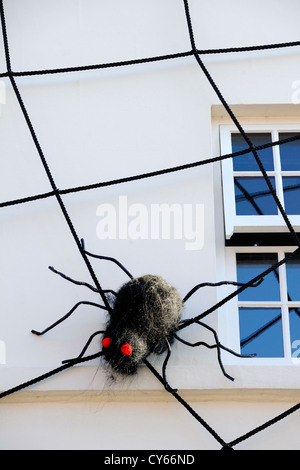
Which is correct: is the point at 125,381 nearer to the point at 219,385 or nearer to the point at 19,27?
the point at 219,385

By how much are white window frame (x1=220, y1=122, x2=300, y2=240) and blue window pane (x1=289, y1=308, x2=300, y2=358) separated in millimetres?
304

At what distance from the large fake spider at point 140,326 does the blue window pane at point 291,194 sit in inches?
28.1

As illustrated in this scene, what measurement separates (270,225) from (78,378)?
2.96ft

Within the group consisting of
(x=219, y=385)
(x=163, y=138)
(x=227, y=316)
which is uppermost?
(x=163, y=138)

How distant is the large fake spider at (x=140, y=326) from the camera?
2590 mm

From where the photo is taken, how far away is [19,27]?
3.27 m

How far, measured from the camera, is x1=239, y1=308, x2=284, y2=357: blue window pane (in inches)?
114

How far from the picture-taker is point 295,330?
116 inches

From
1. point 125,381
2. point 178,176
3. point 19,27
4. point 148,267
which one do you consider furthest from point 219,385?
point 19,27

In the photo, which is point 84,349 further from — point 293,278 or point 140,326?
point 293,278

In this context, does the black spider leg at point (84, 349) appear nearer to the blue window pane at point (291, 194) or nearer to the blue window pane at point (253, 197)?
the blue window pane at point (253, 197)

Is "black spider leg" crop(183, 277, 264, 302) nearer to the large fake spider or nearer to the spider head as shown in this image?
the large fake spider

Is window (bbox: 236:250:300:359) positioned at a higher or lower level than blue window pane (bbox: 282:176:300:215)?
lower

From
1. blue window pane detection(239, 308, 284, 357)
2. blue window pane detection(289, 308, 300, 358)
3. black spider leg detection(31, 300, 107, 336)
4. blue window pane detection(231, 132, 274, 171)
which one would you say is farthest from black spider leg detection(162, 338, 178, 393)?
blue window pane detection(231, 132, 274, 171)
